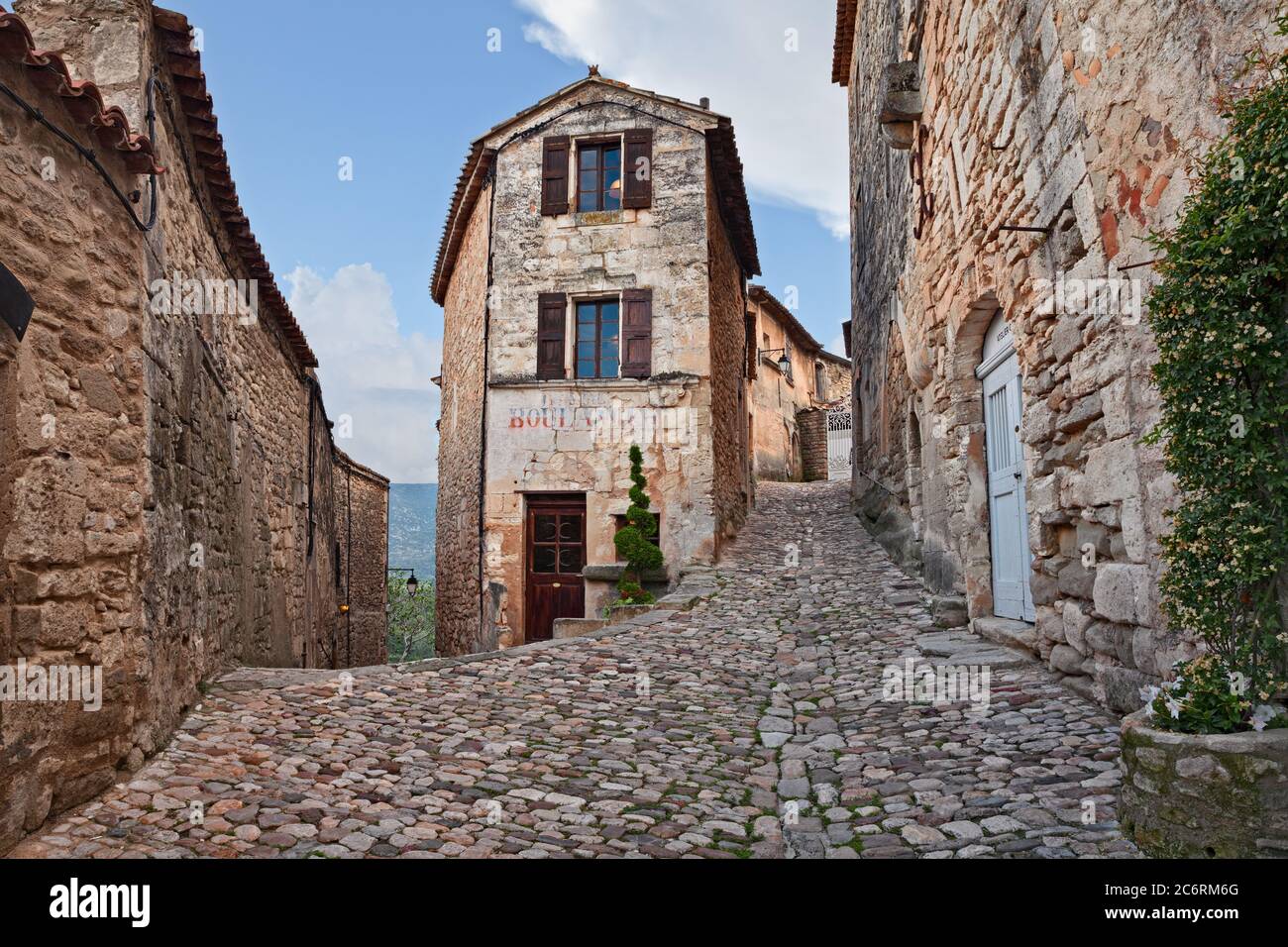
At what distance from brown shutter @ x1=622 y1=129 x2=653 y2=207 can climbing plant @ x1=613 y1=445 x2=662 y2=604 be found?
3.78 metres

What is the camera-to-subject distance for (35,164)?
3486 millimetres

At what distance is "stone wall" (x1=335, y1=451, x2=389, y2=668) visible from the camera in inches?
648

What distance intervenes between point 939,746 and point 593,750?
1903mm

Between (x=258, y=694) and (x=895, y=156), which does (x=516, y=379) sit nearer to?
(x=895, y=156)

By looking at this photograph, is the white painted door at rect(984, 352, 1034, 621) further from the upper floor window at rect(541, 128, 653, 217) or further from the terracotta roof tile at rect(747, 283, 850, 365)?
the terracotta roof tile at rect(747, 283, 850, 365)

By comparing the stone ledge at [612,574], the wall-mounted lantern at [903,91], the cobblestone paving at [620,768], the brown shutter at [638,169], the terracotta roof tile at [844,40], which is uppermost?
the terracotta roof tile at [844,40]

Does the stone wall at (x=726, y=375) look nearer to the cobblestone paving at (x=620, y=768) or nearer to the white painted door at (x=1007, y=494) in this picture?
the white painted door at (x=1007, y=494)

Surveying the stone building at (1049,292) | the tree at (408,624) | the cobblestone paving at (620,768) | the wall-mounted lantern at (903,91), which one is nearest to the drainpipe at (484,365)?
the cobblestone paving at (620,768)

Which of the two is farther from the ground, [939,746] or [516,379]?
[516,379]

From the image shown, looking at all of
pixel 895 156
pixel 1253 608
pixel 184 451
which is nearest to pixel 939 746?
pixel 1253 608

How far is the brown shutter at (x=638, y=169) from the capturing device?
492 inches

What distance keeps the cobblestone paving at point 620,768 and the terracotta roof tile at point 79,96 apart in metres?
2.99

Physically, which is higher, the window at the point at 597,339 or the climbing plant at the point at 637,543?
the window at the point at 597,339

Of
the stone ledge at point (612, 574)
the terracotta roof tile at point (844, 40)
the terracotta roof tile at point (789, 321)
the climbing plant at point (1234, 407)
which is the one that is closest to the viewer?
the climbing plant at point (1234, 407)
